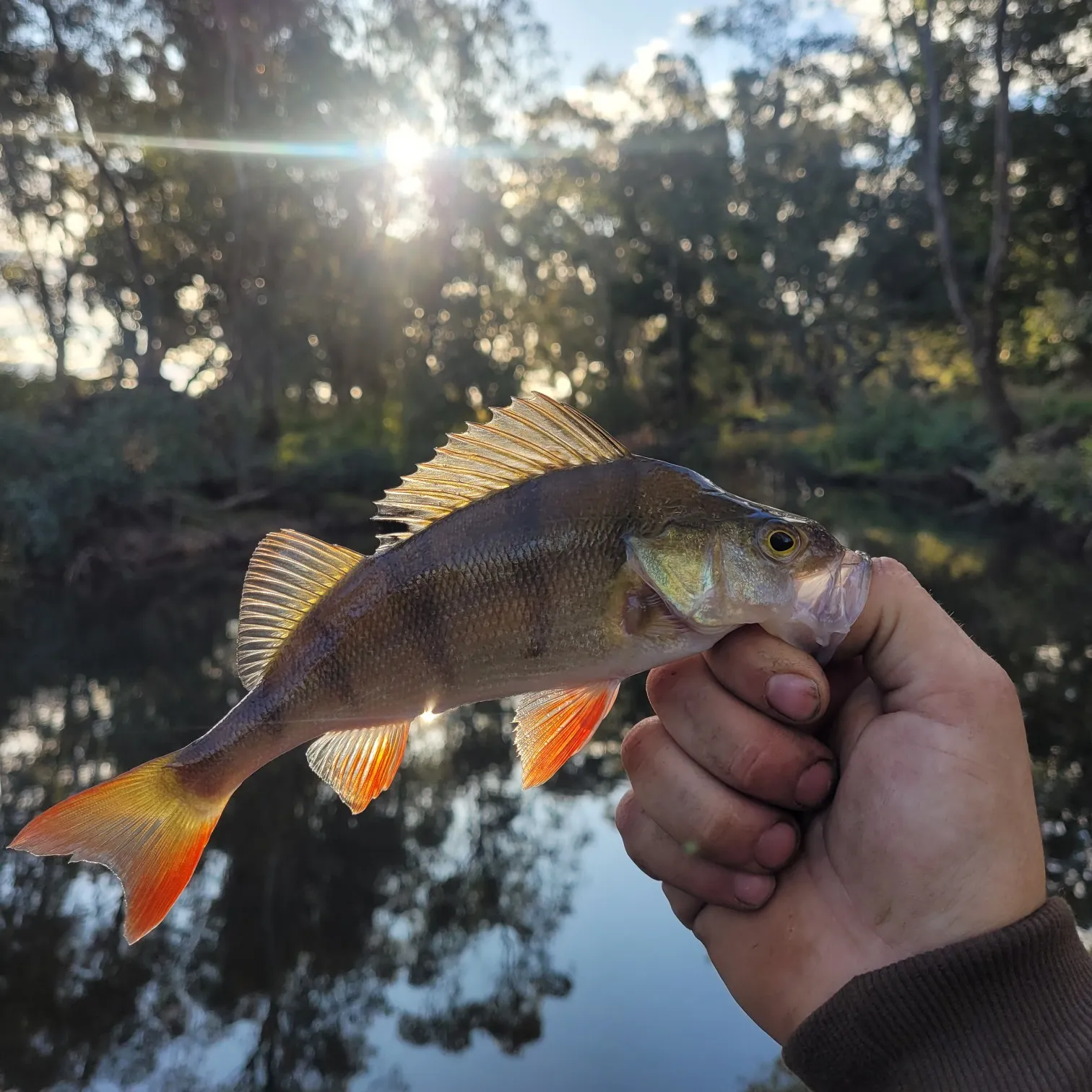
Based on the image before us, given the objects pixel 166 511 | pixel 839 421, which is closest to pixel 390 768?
pixel 166 511

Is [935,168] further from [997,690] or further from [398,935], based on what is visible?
[997,690]

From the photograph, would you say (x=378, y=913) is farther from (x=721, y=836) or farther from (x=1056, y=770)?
(x=1056, y=770)

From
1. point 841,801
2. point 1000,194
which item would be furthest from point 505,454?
point 1000,194

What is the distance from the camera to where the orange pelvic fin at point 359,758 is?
206 cm

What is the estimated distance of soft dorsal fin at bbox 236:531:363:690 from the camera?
6.75 ft

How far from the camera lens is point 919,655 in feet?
6.07

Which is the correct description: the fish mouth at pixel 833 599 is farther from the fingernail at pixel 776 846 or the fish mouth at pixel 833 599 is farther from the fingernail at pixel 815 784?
the fingernail at pixel 776 846

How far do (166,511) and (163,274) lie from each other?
→ 1102 cm

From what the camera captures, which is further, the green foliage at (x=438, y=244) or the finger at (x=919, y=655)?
the green foliage at (x=438, y=244)

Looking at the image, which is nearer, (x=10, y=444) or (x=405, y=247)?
(x=10, y=444)

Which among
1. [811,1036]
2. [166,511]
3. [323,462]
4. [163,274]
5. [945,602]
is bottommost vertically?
[811,1036]

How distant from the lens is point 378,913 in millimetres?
5398

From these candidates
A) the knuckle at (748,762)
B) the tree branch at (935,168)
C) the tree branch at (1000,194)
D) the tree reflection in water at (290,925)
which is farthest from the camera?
the tree branch at (935,168)

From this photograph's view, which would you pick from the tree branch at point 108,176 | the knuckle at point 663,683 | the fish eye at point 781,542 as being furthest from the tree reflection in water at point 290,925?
the tree branch at point 108,176
